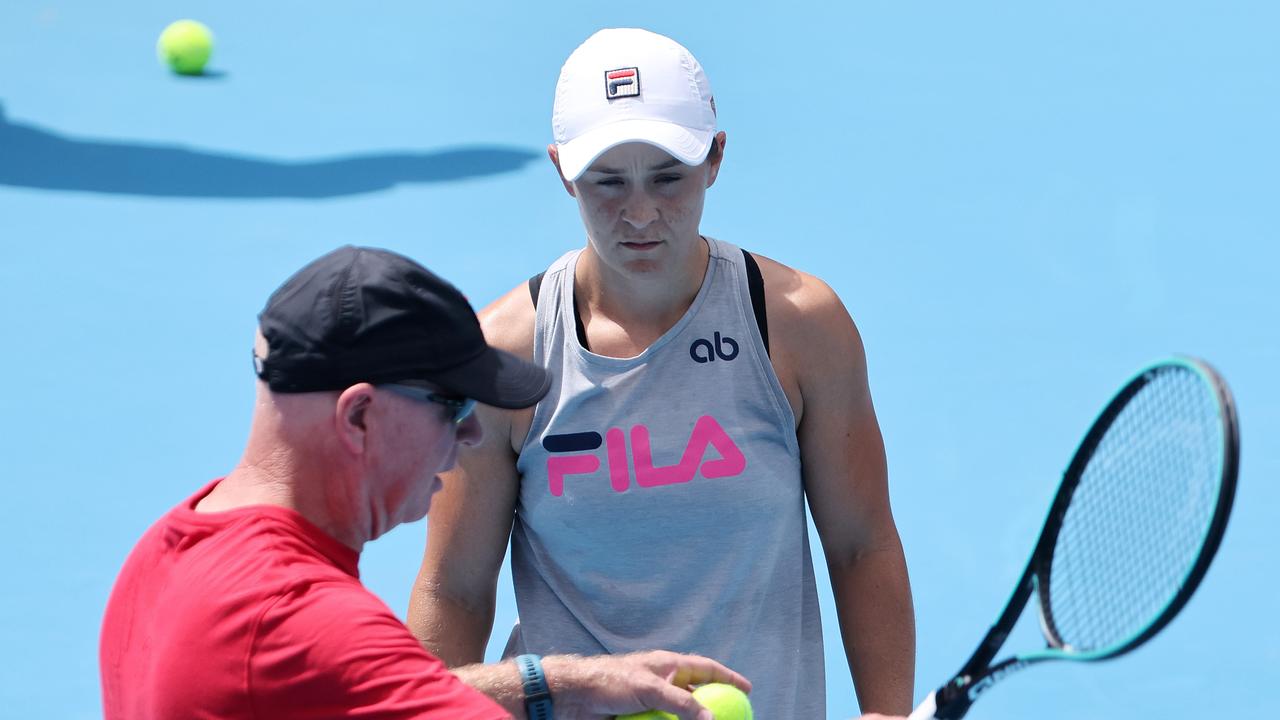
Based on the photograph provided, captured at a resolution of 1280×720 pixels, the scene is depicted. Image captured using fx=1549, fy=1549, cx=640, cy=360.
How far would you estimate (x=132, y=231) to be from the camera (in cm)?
830

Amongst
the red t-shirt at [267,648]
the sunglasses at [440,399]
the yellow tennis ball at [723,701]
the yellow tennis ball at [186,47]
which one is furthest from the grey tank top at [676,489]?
the yellow tennis ball at [186,47]

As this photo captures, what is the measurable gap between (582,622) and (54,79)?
8.92 m

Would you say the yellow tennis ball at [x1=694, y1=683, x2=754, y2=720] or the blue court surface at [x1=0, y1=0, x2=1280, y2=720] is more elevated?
the blue court surface at [x1=0, y1=0, x2=1280, y2=720]

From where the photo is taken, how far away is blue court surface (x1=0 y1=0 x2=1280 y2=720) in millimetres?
5539

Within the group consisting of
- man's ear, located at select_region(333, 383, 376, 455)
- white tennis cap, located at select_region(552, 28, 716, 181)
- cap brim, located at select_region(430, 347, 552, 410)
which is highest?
white tennis cap, located at select_region(552, 28, 716, 181)

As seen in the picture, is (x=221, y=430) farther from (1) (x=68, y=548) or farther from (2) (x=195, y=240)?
(2) (x=195, y=240)

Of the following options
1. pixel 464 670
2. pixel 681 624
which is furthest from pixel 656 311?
pixel 464 670

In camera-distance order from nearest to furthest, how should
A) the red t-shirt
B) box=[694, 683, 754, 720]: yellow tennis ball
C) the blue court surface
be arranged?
1. the red t-shirt
2. box=[694, 683, 754, 720]: yellow tennis ball
3. the blue court surface

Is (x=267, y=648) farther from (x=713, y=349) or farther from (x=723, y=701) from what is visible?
(x=713, y=349)

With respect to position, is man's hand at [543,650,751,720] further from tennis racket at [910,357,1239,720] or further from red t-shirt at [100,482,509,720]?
red t-shirt at [100,482,509,720]

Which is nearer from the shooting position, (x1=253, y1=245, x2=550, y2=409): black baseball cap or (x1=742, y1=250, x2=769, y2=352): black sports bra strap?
(x1=253, y1=245, x2=550, y2=409): black baseball cap

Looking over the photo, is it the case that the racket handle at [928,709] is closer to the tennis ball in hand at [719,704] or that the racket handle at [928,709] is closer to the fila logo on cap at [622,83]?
the tennis ball in hand at [719,704]

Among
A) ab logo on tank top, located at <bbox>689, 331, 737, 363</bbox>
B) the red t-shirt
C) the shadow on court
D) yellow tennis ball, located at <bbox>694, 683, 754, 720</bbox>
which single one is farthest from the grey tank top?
the shadow on court

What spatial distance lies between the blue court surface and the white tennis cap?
267cm
